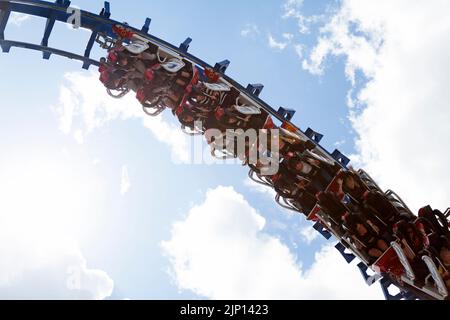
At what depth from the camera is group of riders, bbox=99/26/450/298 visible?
825 cm

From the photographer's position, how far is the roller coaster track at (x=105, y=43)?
911cm

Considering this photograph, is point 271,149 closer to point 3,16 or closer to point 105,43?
point 105,43

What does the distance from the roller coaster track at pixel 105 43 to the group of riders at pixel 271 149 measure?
36cm

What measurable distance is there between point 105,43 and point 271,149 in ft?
14.5

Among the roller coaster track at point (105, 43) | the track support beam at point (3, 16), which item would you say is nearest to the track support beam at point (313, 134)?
the roller coaster track at point (105, 43)

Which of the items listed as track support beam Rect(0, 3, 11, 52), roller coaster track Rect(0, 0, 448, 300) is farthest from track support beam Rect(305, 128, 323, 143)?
track support beam Rect(0, 3, 11, 52)

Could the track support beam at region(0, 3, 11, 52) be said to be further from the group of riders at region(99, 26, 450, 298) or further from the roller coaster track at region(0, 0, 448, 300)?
the group of riders at region(99, 26, 450, 298)

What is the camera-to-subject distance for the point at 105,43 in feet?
33.5

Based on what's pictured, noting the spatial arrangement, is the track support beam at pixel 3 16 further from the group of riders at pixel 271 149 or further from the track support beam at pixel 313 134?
the track support beam at pixel 313 134

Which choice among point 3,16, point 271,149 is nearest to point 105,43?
point 3,16
